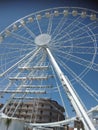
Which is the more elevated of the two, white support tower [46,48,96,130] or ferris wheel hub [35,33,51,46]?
ferris wheel hub [35,33,51,46]

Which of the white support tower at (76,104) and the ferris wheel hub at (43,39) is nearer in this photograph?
the white support tower at (76,104)

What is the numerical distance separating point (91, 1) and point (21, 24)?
8944 millimetres

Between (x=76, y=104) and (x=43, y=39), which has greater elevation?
(x=43, y=39)

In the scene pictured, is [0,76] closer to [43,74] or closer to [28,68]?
[28,68]

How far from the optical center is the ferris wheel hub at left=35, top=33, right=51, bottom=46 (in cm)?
1324

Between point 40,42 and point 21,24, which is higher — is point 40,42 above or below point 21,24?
below

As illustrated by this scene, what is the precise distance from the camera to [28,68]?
42.7ft

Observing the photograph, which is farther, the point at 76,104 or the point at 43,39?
the point at 43,39

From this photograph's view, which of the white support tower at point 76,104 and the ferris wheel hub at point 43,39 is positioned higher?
the ferris wheel hub at point 43,39

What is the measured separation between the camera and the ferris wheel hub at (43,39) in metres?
13.2

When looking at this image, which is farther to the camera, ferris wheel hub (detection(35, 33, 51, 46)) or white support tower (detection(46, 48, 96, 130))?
ferris wheel hub (detection(35, 33, 51, 46))

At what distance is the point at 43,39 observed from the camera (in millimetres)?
13391

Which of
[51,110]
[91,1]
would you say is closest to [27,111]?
[51,110]

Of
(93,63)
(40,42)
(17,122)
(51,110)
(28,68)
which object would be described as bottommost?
(17,122)
